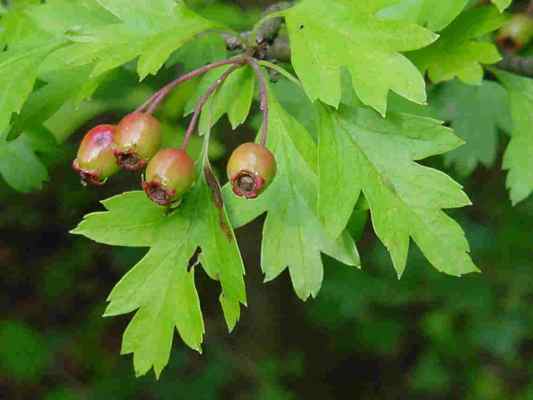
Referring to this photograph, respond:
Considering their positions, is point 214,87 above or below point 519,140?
above

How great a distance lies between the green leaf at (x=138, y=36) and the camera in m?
1.60

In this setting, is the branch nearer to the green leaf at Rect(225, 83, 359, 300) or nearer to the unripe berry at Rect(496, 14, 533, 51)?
the unripe berry at Rect(496, 14, 533, 51)

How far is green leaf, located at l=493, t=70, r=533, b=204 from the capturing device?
2154 mm

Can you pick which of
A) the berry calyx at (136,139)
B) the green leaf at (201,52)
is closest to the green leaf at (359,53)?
the berry calyx at (136,139)

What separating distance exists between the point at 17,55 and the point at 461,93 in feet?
4.75

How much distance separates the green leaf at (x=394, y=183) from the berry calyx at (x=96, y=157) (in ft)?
1.45

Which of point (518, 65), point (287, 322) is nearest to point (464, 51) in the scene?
point (518, 65)

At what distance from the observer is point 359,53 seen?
1602 mm

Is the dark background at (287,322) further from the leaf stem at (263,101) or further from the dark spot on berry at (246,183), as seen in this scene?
the dark spot on berry at (246,183)

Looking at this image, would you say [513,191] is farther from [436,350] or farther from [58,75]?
[436,350]

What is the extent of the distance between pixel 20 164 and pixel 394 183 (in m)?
1.07

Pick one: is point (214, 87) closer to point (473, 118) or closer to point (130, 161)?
point (130, 161)

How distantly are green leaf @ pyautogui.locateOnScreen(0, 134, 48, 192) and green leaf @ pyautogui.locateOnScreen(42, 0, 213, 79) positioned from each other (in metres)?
0.59

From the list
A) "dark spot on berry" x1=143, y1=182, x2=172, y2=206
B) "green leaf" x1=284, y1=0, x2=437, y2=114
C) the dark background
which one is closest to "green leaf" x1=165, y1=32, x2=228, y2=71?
"green leaf" x1=284, y1=0, x2=437, y2=114
